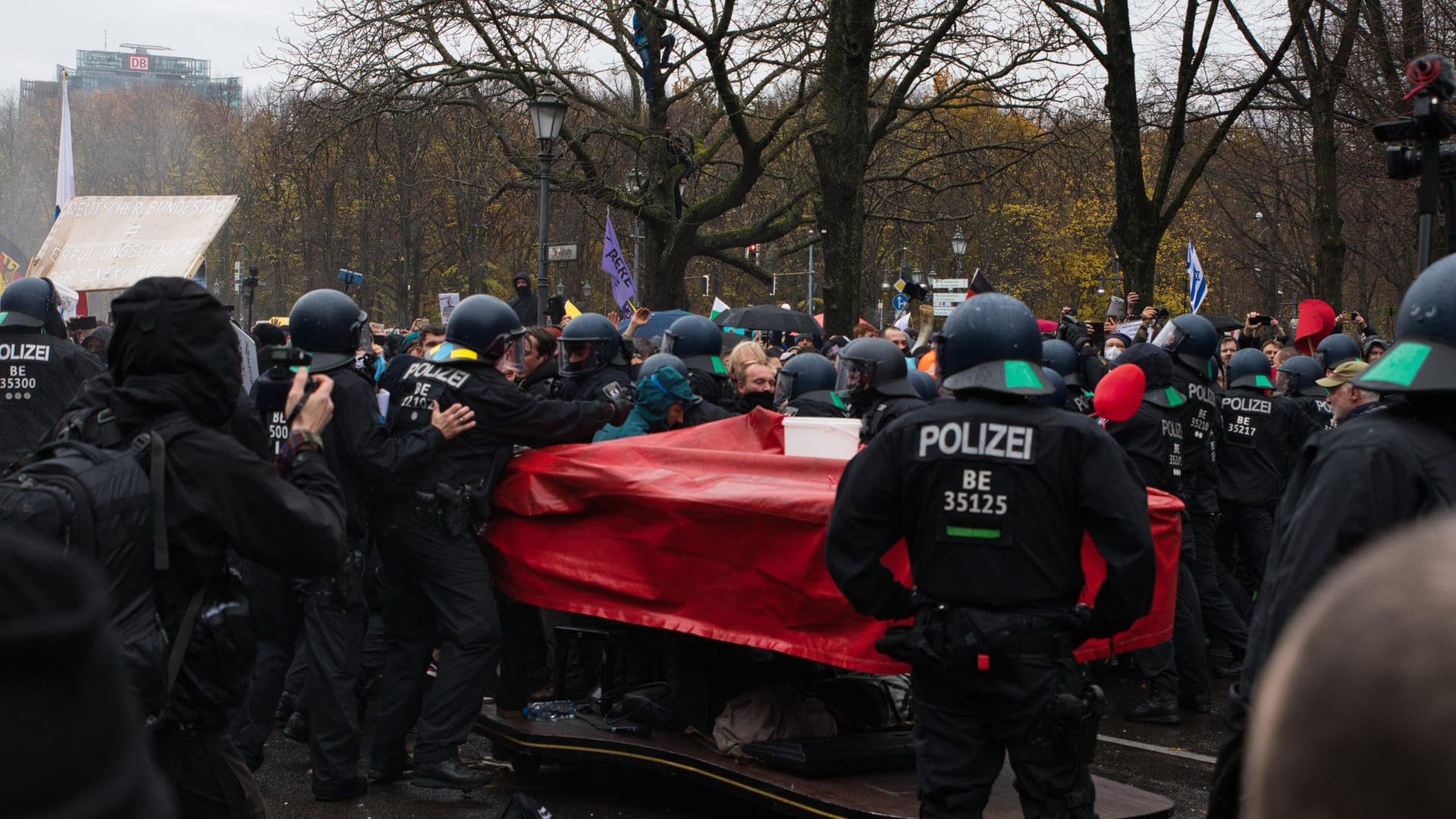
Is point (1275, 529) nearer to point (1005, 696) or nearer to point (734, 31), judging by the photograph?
point (1005, 696)

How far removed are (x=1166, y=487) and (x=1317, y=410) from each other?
2.84m

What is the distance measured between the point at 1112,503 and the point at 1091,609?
0.34 meters

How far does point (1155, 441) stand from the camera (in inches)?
333

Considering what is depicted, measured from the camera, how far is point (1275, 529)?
337 cm

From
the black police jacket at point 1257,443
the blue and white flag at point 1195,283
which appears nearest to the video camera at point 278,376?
the black police jacket at point 1257,443

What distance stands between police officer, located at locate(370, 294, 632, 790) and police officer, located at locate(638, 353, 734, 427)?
1.59 meters

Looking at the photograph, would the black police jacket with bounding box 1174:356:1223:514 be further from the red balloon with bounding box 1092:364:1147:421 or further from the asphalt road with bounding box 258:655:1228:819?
the red balloon with bounding box 1092:364:1147:421

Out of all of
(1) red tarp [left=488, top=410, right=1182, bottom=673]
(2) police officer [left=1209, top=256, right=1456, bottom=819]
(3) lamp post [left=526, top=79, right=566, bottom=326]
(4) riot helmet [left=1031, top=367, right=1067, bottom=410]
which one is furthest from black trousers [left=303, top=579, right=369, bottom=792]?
(3) lamp post [left=526, top=79, right=566, bottom=326]

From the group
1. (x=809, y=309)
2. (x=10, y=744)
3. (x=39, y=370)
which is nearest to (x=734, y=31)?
(x=39, y=370)

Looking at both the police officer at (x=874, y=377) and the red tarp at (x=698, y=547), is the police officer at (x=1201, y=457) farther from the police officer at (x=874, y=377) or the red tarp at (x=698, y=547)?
the red tarp at (x=698, y=547)

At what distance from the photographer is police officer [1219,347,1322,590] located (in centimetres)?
950

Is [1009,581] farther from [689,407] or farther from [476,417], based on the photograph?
[689,407]

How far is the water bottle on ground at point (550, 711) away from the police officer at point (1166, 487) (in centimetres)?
348

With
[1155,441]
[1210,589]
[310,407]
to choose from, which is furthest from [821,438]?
[1210,589]
